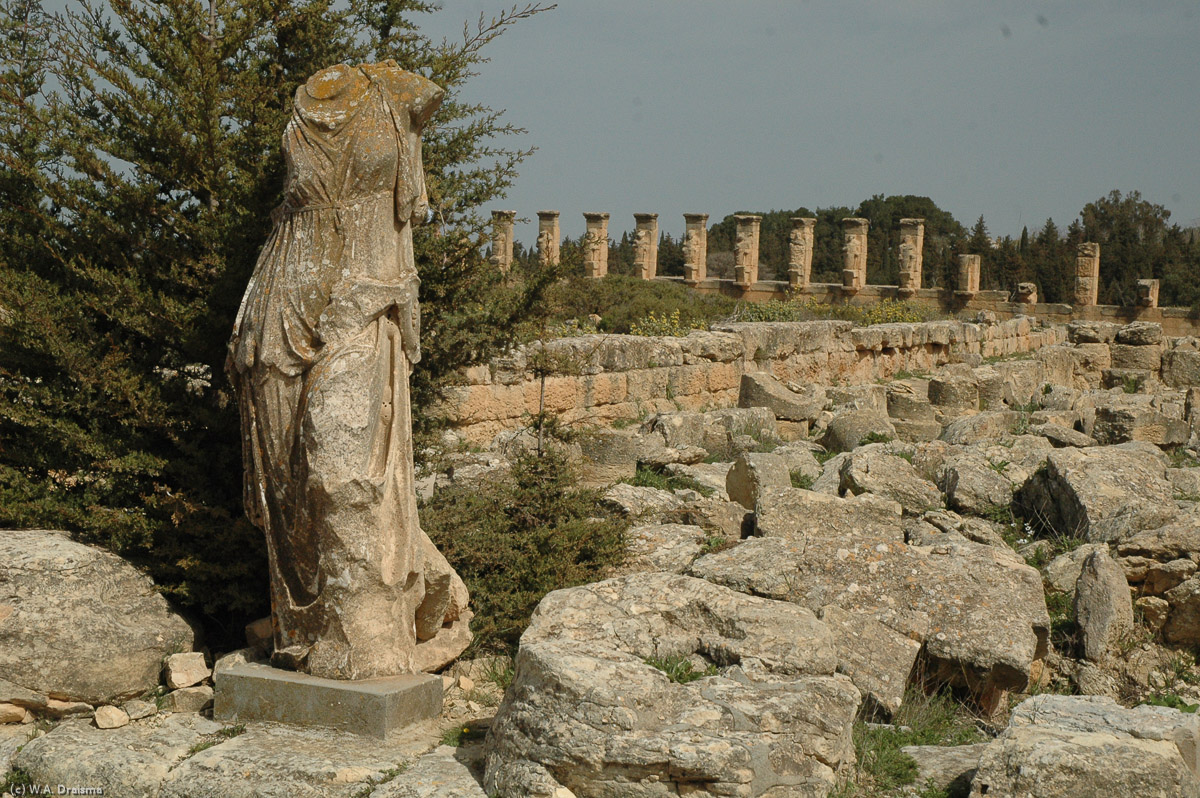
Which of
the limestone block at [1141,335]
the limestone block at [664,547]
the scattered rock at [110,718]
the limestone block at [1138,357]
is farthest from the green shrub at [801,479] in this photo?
the limestone block at [1141,335]

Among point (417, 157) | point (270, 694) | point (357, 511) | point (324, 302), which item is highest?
point (417, 157)

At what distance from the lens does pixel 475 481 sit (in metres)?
7.61

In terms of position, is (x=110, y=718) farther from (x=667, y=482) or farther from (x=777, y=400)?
(x=777, y=400)

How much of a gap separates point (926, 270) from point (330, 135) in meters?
42.1

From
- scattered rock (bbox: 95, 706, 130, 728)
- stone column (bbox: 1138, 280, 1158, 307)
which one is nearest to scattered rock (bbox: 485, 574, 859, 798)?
scattered rock (bbox: 95, 706, 130, 728)

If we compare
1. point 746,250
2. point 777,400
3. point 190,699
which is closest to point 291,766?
point 190,699

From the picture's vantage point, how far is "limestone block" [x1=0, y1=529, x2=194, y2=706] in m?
5.07

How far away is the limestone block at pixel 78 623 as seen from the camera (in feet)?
16.6

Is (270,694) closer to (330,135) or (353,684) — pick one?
(353,684)

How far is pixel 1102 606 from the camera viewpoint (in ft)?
20.3

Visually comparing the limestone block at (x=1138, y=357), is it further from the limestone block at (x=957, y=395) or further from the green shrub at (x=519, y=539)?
the green shrub at (x=519, y=539)

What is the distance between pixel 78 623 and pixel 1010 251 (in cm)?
3896

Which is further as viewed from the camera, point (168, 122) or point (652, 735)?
point (168, 122)

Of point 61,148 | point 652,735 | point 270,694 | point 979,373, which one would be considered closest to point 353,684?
point 270,694
